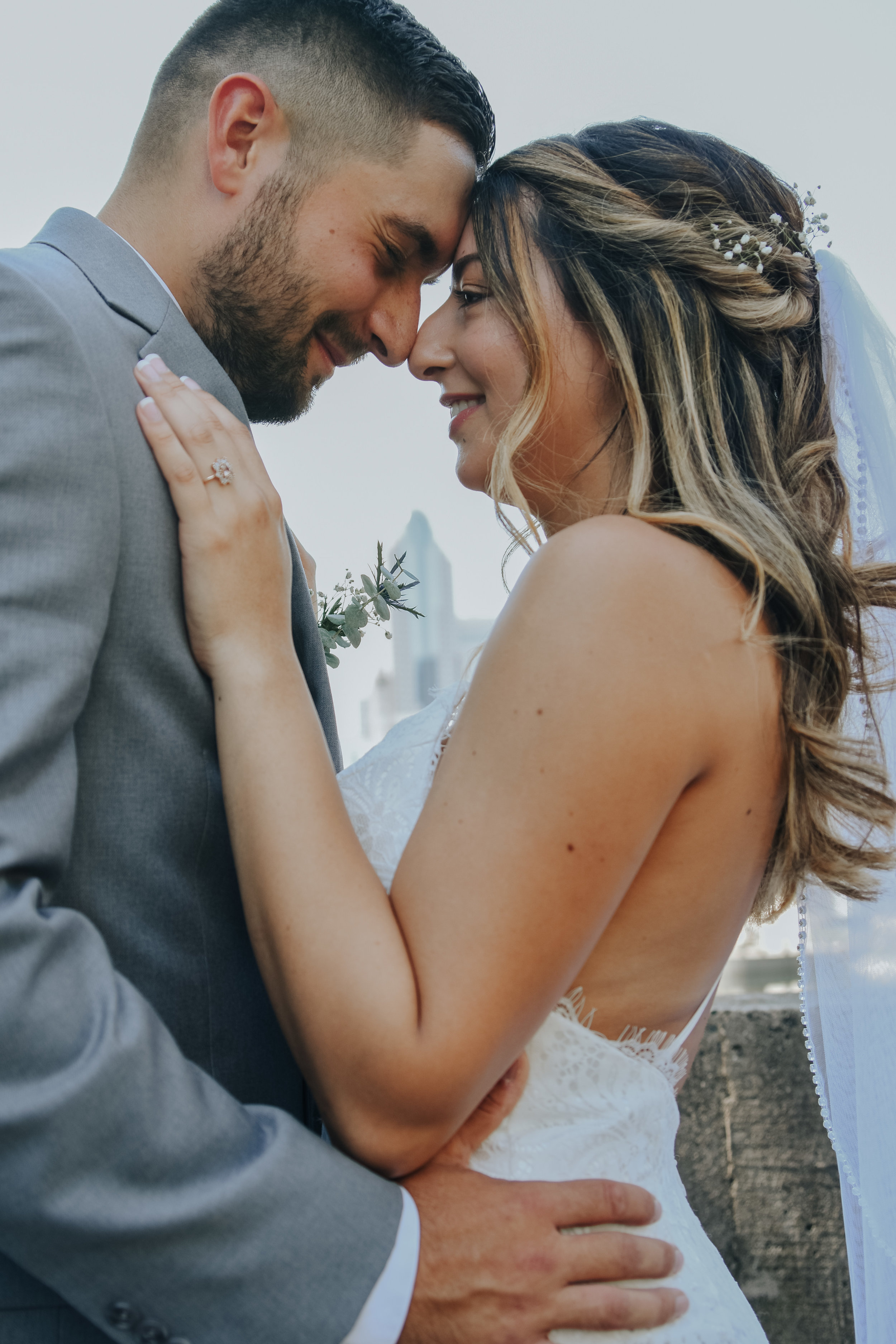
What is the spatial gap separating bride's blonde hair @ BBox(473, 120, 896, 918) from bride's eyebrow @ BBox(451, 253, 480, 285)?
2.0 inches

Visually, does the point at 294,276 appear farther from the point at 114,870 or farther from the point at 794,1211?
the point at 794,1211

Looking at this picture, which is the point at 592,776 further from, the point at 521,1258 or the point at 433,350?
the point at 433,350

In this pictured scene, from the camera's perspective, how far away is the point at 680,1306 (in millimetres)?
1457

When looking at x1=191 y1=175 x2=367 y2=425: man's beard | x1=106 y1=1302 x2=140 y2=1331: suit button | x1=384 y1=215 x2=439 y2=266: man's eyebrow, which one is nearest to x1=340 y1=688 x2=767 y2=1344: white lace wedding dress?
x1=106 y1=1302 x2=140 y2=1331: suit button

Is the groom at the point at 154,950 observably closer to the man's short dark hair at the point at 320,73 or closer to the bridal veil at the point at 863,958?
the man's short dark hair at the point at 320,73

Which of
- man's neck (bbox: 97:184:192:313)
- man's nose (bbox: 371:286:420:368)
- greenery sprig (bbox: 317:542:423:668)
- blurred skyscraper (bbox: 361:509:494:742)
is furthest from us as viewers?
blurred skyscraper (bbox: 361:509:494:742)

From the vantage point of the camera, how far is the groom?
3.60 ft

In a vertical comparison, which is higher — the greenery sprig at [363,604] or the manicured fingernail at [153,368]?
the manicured fingernail at [153,368]

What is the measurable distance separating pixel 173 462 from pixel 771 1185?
263 centimetres

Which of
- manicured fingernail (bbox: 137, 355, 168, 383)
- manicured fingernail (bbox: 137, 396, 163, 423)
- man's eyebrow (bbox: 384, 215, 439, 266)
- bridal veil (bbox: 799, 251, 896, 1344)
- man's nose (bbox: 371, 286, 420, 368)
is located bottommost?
bridal veil (bbox: 799, 251, 896, 1344)

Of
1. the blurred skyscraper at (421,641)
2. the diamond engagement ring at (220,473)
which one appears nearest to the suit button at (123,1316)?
the diamond engagement ring at (220,473)

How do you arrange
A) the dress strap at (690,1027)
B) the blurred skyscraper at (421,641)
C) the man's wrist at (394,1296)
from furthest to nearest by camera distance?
1. the blurred skyscraper at (421,641)
2. the dress strap at (690,1027)
3. the man's wrist at (394,1296)

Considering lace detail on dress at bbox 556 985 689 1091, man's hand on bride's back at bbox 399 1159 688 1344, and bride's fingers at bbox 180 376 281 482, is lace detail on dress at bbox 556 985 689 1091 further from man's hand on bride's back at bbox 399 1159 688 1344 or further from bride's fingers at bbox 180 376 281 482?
bride's fingers at bbox 180 376 281 482

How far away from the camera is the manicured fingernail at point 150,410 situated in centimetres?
148
